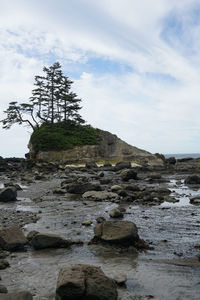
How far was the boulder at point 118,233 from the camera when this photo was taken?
28.4ft

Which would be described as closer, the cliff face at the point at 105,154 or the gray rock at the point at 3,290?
the gray rock at the point at 3,290

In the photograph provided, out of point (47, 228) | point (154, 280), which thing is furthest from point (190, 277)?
point (47, 228)

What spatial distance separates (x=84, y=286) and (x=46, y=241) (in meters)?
3.38

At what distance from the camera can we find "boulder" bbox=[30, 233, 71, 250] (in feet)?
27.7

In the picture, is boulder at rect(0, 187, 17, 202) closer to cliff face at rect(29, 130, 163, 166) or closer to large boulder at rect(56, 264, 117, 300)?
large boulder at rect(56, 264, 117, 300)

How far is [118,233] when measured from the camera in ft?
28.9

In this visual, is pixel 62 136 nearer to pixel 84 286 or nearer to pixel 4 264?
pixel 4 264

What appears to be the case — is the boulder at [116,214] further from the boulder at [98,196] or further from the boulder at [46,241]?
the boulder at [98,196]

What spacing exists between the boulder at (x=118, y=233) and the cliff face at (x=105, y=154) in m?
46.6

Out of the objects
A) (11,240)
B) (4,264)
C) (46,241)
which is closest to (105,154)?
(46,241)

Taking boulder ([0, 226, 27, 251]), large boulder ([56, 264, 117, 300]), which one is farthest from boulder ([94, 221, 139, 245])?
large boulder ([56, 264, 117, 300])

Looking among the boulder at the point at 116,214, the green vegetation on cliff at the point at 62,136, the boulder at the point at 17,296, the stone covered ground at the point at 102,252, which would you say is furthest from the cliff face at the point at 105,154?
the boulder at the point at 17,296

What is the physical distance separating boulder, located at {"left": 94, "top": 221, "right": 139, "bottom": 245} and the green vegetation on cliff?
49.0 metres

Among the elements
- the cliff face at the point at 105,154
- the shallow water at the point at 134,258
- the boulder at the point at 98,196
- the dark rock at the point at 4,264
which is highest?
the cliff face at the point at 105,154
